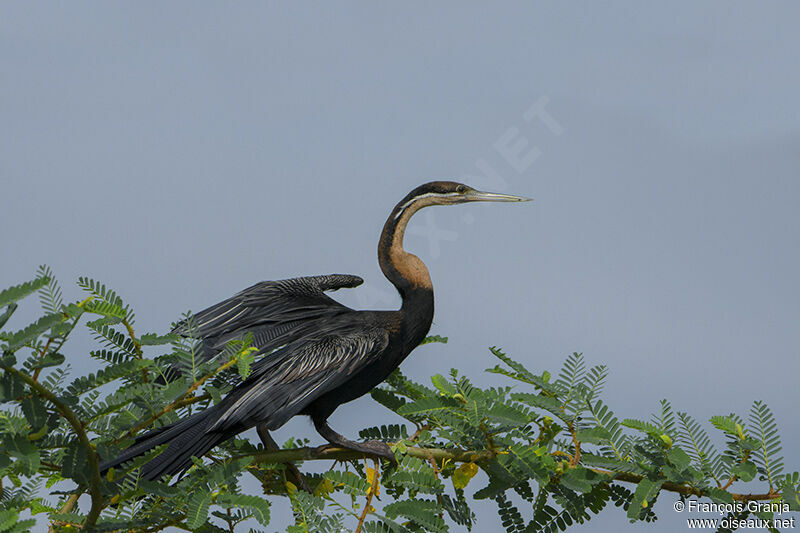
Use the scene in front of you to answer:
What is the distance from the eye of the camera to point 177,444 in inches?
113

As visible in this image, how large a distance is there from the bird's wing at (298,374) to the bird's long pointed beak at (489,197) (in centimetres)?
112

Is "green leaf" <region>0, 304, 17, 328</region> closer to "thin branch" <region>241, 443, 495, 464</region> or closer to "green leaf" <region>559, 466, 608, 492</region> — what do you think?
"thin branch" <region>241, 443, 495, 464</region>

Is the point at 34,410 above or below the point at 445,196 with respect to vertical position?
below

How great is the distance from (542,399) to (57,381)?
1465 millimetres

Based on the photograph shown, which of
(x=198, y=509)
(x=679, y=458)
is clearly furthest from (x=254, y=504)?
(x=679, y=458)

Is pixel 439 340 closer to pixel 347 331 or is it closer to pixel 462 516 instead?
pixel 347 331

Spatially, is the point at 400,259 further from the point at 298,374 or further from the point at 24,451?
the point at 24,451

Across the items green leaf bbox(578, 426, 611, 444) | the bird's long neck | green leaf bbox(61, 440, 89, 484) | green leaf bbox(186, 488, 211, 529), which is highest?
the bird's long neck

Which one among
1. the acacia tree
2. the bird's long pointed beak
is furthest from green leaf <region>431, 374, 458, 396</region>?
the bird's long pointed beak

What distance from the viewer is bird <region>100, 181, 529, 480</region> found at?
296 cm

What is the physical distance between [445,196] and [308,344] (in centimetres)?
125

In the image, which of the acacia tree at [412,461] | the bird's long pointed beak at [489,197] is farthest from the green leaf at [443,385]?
the bird's long pointed beak at [489,197]

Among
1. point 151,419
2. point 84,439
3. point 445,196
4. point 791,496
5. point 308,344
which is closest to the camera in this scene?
point 84,439

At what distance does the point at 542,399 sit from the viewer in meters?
2.93
